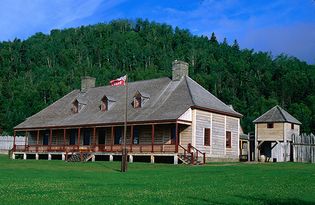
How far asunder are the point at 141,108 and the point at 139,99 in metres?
0.99

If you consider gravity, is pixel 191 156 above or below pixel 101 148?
below

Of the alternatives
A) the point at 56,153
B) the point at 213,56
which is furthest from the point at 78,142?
the point at 213,56

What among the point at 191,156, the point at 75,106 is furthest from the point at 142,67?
the point at 191,156

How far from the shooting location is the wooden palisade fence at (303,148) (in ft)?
137

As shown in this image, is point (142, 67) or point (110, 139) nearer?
point (110, 139)

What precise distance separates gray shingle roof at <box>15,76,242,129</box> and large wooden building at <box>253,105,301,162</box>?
293cm

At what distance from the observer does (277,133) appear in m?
45.0

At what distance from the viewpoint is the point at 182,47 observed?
455 feet

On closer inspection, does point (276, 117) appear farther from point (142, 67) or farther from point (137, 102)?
point (142, 67)

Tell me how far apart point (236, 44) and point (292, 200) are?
12449cm

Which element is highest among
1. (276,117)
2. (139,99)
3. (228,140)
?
(139,99)

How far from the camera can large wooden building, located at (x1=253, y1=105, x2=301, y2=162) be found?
43500 mm

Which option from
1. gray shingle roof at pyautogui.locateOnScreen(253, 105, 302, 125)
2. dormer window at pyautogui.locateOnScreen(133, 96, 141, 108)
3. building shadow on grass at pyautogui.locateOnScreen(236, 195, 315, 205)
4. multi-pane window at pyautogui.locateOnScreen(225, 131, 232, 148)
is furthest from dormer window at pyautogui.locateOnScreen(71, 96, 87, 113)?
building shadow on grass at pyautogui.locateOnScreen(236, 195, 315, 205)

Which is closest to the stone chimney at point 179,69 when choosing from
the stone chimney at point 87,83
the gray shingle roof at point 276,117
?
the gray shingle roof at point 276,117
